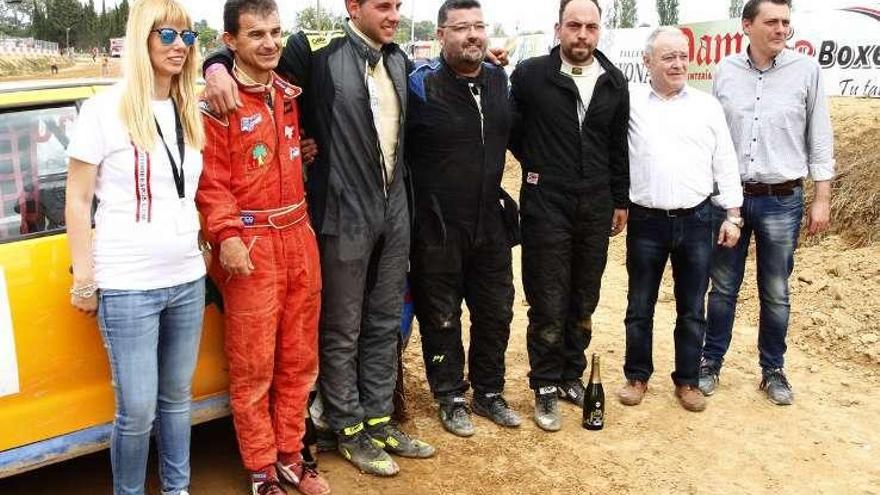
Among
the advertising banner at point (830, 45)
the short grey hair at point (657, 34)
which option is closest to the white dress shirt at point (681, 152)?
the short grey hair at point (657, 34)

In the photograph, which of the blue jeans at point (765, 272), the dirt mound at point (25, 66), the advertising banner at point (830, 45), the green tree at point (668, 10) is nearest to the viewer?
the blue jeans at point (765, 272)

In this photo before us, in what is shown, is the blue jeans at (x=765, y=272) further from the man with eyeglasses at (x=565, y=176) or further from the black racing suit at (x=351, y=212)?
the black racing suit at (x=351, y=212)

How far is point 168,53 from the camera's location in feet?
9.18

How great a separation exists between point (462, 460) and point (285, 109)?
2007 mm

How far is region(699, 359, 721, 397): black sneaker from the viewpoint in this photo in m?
4.97

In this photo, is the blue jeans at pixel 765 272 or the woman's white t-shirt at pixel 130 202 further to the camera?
the blue jeans at pixel 765 272

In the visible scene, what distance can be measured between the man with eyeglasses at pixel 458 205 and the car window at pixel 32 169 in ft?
5.36

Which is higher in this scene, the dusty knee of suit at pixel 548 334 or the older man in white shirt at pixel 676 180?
the older man in white shirt at pixel 676 180

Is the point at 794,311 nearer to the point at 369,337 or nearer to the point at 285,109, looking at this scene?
the point at 369,337

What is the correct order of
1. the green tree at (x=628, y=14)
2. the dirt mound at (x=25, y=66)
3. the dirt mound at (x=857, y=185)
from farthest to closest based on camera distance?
the green tree at (x=628, y=14), the dirt mound at (x=25, y=66), the dirt mound at (x=857, y=185)

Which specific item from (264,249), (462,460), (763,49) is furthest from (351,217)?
(763,49)

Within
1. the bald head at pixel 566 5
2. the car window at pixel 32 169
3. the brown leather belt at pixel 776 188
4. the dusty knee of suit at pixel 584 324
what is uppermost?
the bald head at pixel 566 5

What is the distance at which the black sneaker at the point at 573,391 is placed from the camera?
4.74m

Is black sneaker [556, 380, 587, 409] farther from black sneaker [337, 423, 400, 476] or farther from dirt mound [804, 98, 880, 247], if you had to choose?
dirt mound [804, 98, 880, 247]
